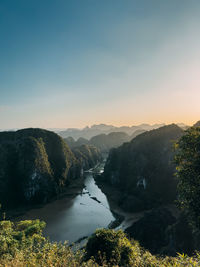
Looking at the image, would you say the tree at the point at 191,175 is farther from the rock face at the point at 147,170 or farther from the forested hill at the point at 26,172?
the forested hill at the point at 26,172

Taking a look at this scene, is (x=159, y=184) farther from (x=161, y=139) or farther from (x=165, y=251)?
(x=165, y=251)

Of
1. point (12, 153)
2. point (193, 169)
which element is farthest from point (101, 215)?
point (12, 153)

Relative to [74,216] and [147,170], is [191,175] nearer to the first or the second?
[74,216]

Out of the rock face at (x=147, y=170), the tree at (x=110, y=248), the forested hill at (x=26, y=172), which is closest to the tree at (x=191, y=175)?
the tree at (x=110, y=248)

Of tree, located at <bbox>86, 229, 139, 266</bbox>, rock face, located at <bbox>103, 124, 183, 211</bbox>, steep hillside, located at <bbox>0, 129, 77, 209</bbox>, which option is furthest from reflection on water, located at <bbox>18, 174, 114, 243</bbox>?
tree, located at <bbox>86, 229, 139, 266</bbox>

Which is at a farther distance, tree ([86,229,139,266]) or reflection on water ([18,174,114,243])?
reflection on water ([18,174,114,243])

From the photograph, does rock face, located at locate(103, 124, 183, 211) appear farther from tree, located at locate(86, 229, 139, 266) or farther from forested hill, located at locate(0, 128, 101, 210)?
tree, located at locate(86, 229, 139, 266)
